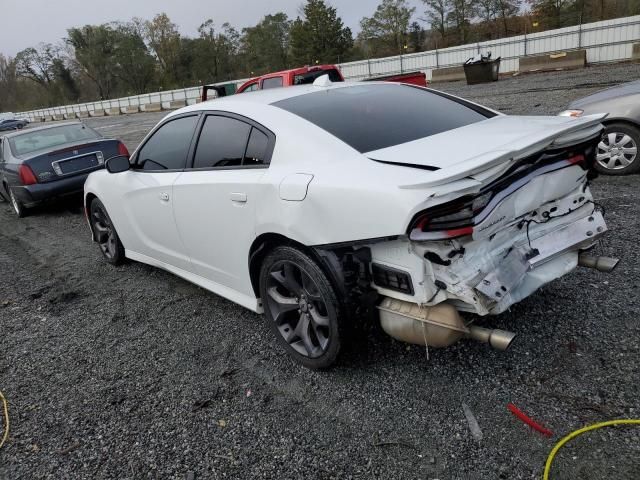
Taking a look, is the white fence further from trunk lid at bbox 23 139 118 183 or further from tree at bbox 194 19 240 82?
tree at bbox 194 19 240 82

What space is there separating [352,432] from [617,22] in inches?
1006

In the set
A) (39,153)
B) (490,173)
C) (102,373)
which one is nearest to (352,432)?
(490,173)

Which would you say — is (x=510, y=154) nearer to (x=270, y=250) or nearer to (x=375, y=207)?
(x=375, y=207)

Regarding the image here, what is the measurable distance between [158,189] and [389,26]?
56.4 metres

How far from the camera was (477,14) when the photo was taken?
48.2 m

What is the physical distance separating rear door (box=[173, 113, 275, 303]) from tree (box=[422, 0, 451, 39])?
172 feet

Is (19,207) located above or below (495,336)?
below

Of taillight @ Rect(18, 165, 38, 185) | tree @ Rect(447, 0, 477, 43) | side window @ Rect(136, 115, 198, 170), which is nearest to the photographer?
side window @ Rect(136, 115, 198, 170)

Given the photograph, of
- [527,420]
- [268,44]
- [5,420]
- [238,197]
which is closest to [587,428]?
[527,420]

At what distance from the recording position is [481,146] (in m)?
2.54

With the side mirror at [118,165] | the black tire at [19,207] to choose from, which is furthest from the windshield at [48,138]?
the side mirror at [118,165]

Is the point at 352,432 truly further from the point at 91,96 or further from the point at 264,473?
the point at 91,96

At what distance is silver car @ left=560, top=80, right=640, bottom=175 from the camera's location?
550cm

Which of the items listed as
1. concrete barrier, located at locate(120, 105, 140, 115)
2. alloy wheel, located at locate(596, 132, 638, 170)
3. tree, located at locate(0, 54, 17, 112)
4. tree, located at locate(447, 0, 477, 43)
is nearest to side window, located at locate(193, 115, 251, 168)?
alloy wheel, located at locate(596, 132, 638, 170)
